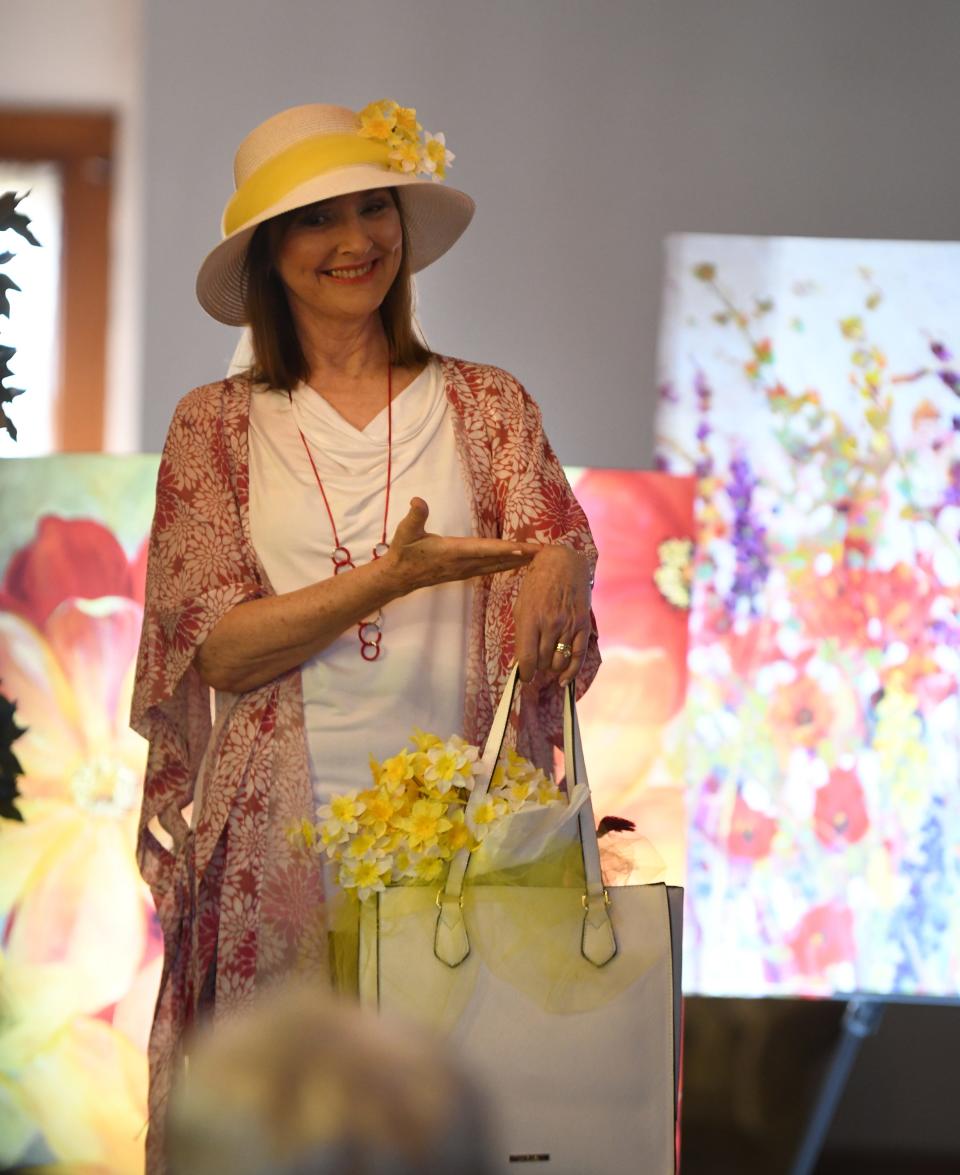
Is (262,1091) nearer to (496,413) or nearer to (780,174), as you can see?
(496,413)

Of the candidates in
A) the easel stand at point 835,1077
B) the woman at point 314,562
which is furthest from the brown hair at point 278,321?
the easel stand at point 835,1077

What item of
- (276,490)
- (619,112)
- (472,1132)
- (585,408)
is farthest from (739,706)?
(472,1132)

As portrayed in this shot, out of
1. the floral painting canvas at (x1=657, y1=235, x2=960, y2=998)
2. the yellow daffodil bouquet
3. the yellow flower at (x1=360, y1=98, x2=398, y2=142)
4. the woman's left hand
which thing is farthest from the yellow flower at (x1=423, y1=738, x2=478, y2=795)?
the floral painting canvas at (x1=657, y1=235, x2=960, y2=998)

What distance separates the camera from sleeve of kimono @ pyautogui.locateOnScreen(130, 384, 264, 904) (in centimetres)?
179

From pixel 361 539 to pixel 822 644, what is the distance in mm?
1282

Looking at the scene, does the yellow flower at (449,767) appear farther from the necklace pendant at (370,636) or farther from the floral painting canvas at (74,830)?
the floral painting canvas at (74,830)

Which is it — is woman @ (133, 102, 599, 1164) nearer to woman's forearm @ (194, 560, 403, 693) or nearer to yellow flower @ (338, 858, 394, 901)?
woman's forearm @ (194, 560, 403, 693)

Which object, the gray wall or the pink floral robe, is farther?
the gray wall

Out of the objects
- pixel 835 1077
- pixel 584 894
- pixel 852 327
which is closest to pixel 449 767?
pixel 584 894

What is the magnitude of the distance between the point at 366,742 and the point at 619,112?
4.69ft

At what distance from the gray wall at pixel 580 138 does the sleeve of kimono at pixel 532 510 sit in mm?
840

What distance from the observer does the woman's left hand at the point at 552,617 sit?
167 centimetres

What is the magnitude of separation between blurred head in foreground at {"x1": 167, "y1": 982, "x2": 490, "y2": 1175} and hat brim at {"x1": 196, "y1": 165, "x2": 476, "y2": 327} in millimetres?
1186

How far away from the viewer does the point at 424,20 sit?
8.86ft
